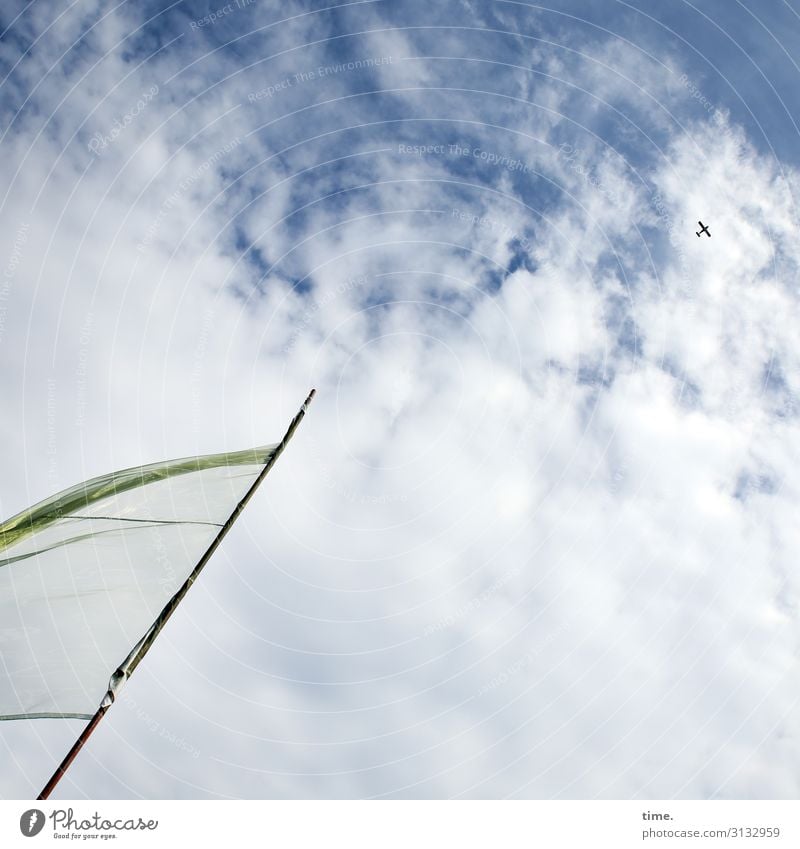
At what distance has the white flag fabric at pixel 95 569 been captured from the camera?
8062 millimetres

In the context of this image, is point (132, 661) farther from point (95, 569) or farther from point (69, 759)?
point (95, 569)

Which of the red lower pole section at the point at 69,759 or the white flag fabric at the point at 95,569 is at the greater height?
the white flag fabric at the point at 95,569

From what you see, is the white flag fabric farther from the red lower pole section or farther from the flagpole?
the red lower pole section

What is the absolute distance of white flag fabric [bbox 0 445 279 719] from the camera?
806cm

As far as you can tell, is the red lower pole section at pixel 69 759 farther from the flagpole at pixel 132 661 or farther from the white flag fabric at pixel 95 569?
the white flag fabric at pixel 95 569

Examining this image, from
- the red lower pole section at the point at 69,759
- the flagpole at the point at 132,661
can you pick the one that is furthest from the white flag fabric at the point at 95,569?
the red lower pole section at the point at 69,759

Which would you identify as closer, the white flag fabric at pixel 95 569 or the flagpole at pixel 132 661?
the flagpole at pixel 132 661

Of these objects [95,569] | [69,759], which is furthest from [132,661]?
[95,569]

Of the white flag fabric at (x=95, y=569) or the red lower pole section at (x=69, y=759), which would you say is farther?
the white flag fabric at (x=95, y=569)
